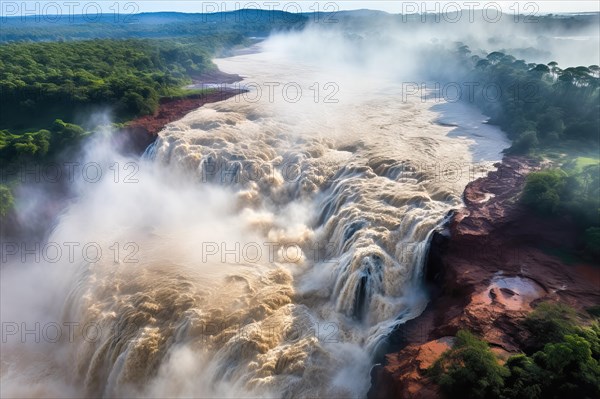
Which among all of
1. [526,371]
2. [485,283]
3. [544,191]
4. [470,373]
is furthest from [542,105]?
[470,373]

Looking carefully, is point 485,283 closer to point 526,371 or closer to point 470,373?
point 526,371

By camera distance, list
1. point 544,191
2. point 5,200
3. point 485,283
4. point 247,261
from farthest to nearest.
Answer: point 5,200
point 247,261
point 544,191
point 485,283

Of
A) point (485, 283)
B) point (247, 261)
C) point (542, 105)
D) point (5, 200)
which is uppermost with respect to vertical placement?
point (542, 105)

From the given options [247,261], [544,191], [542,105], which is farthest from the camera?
[542,105]

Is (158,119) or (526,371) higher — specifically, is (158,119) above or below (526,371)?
above

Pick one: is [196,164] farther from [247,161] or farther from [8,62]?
[8,62]

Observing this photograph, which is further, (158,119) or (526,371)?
(158,119)

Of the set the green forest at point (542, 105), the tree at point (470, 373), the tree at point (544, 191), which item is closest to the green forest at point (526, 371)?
the tree at point (470, 373)

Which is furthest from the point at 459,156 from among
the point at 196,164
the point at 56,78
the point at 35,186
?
the point at 56,78

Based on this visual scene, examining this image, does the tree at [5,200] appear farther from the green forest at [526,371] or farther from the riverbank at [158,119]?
the green forest at [526,371]
